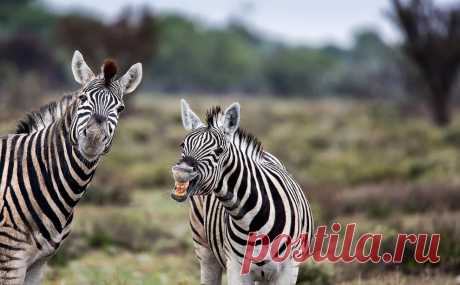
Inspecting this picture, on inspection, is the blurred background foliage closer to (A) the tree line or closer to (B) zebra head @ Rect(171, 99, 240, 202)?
(A) the tree line

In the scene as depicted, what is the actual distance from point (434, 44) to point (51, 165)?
23.9 metres

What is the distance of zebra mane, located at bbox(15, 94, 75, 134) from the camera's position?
5971 mm

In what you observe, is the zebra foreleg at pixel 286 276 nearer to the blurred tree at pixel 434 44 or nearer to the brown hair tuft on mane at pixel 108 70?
the brown hair tuft on mane at pixel 108 70

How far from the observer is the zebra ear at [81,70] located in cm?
591

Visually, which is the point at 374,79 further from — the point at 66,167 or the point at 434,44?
the point at 66,167

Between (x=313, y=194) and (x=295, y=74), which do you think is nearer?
(x=313, y=194)

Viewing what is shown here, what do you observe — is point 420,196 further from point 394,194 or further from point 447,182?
point 447,182

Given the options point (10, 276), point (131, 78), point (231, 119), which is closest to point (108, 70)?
point (131, 78)

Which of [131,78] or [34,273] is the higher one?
[131,78]

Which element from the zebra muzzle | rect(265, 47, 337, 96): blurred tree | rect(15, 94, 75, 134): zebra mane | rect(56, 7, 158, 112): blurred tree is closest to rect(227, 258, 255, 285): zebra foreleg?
the zebra muzzle

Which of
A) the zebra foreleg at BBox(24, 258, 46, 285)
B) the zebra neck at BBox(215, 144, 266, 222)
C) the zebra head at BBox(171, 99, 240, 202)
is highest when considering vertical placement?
the zebra head at BBox(171, 99, 240, 202)

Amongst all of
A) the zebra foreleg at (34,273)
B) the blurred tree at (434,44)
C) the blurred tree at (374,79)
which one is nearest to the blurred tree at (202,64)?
the blurred tree at (374,79)

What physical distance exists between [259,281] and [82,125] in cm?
186

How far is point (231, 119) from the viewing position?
17.9 feet
